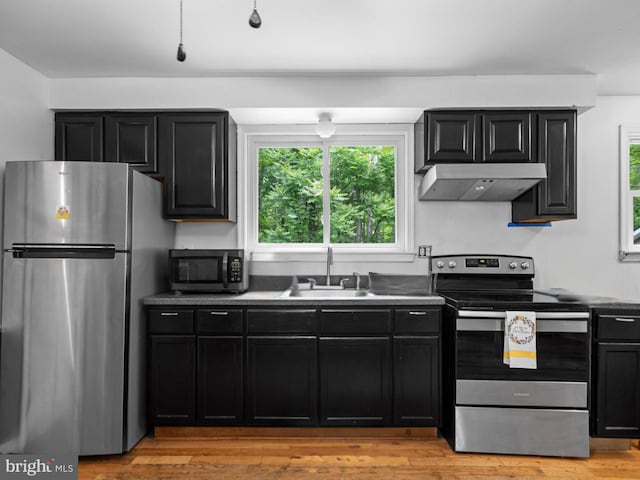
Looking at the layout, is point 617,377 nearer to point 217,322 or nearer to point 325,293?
point 325,293

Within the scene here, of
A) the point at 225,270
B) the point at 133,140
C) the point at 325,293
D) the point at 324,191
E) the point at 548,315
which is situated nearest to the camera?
the point at 548,315

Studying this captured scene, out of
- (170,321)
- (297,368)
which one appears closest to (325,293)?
(297,368)

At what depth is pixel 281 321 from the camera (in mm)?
2855

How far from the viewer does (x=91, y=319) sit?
100 inches

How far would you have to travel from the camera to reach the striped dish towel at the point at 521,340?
2.59 meters

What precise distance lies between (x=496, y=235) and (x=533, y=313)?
1.00 metres

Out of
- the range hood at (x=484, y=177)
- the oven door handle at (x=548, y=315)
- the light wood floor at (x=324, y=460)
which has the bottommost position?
the light wood floor at (x=324, y=460)

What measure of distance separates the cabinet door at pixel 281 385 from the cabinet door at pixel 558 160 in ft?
6.44

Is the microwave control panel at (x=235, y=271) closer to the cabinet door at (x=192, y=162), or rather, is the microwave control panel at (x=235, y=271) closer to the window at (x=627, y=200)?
the cabinet door at (x=192, y=162)

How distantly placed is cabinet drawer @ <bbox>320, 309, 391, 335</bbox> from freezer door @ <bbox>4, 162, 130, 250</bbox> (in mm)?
1436

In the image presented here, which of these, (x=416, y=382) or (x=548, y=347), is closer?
(x=548, y=347)

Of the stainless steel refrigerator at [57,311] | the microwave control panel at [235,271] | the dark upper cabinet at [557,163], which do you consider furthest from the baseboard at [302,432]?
the dark upper cabinet at [557,163]

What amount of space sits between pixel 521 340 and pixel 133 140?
2.92m

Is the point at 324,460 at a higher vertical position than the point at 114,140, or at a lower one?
lower
